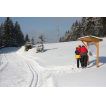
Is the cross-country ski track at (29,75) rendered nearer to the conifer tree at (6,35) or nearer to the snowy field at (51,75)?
the snowy field at (51,75)

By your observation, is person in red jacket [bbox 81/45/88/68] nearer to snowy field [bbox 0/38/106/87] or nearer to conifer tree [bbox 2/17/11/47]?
snowy field [bbox 0/38/106/87]

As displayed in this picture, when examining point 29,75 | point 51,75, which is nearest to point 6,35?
point 29,75

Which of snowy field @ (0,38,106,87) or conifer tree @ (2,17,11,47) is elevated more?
conifer tree @ (2,17,11,47)

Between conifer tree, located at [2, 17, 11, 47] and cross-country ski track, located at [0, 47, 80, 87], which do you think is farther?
conifer tree, located at [2, 17, 11, 47]

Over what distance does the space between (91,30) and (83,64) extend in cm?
3458

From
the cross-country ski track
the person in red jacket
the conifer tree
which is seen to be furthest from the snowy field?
the conifer tree

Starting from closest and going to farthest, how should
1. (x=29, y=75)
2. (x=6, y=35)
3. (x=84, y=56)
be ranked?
(x=29, y=75) → (x=84, y=56) → (x=6, y=35)

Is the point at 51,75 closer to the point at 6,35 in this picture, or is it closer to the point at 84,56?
the point at 84,56

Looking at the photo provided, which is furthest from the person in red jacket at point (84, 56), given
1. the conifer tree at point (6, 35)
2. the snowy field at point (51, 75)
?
the conifer tree at point (6, 35)

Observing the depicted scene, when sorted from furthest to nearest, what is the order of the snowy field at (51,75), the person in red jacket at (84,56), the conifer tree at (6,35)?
the conifer tree at (6,35) < the person in red jacket at (84,56) < the snowy field at (51,75)

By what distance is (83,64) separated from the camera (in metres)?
7.37
